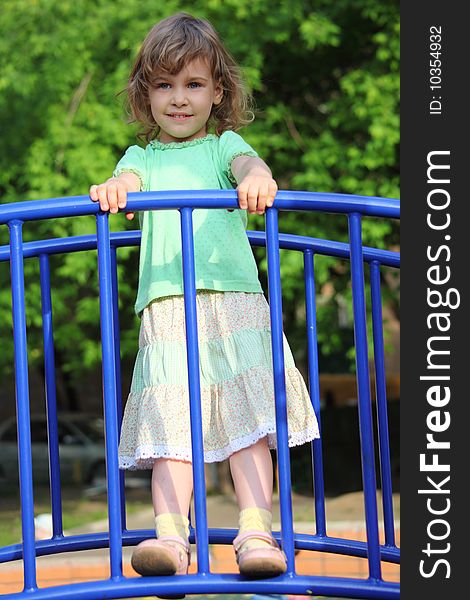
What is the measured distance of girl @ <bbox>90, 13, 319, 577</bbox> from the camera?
8.58ft

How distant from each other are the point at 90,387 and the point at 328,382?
5232 mm

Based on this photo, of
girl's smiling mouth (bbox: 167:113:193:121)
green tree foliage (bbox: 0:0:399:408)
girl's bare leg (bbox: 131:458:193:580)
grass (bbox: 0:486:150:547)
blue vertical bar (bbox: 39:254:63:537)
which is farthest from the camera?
grass (bbox: 0:486:150:547)

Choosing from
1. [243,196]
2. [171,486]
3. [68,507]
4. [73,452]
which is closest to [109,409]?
[171,486]

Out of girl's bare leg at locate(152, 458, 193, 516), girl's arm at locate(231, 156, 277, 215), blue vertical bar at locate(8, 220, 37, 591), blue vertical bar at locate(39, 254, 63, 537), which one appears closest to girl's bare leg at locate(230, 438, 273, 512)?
girl's bare leg at locate(152, 458, 193, 516)

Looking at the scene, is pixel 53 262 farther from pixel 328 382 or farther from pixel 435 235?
pixel 328 382

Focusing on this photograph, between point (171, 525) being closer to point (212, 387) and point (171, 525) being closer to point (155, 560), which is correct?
point (155, 560)

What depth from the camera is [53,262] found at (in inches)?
427

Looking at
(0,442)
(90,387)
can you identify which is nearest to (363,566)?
(0,442)

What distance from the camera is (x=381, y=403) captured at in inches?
127

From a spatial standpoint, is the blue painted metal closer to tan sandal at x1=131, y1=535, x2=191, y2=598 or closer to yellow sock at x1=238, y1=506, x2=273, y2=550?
yellow sock at x1=238, y1=506, x2=273, y2=550

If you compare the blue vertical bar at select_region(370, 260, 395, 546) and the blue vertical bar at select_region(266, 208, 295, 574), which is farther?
the blue vertical bar at select_region(370, 260, 395, 546)

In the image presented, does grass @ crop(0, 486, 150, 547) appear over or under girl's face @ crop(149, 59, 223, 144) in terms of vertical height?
under

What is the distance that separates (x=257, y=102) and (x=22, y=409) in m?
7.83

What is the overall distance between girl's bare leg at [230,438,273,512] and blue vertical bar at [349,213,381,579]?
286 millimetres
